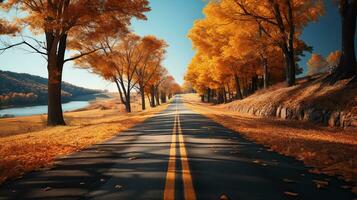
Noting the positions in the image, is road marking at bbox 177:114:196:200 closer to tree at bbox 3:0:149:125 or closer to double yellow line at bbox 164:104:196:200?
double yellow line at bbox 164:104:196:200

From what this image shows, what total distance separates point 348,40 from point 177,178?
45.2 ft

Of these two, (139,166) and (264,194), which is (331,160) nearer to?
(264,194)

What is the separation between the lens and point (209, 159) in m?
6.67

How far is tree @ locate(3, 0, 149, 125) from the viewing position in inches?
581

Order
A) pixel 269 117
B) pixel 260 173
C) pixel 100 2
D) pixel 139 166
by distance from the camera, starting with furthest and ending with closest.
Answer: pixel 269 117 → pixel 100 2 → pixel 139 166 → pixel 260 173

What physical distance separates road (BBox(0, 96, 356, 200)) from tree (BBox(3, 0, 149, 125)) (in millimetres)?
9702

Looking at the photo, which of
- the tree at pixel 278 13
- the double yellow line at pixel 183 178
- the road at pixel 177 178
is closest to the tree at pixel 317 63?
the tree at pixel 278 13

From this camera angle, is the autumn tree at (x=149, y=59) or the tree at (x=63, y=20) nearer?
the tree at (x=63, y=20)

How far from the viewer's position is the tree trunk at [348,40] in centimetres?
1426

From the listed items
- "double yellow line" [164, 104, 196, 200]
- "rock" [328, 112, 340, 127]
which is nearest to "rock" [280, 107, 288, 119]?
"rock" [328, 112, 340, 127]

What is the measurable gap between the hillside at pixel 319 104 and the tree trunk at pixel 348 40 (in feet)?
2.50

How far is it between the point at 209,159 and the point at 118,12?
12.3 meters

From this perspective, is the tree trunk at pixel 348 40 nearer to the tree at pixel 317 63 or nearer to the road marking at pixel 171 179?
the road marking at pixel 171 179

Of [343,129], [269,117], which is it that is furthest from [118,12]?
[343,129]
